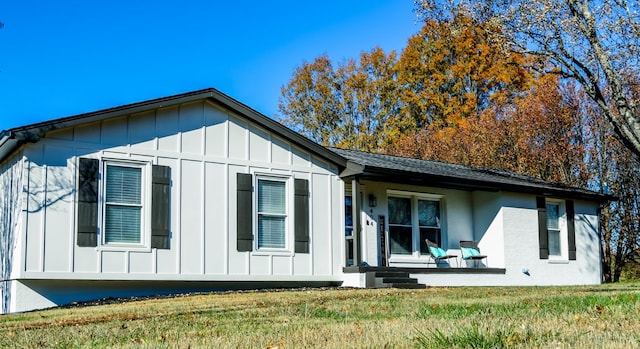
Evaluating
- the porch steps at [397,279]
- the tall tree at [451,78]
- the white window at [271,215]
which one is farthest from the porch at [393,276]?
the tall tree at [451,78]

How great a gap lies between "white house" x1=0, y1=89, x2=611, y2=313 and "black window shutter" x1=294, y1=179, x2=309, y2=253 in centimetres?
3

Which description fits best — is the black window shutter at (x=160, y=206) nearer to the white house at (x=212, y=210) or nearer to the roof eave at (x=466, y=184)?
the white house at (x=212, y=210)

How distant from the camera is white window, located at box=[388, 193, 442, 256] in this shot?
57.5ft

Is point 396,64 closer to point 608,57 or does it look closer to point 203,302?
point 608,57

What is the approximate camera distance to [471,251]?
1809 cm

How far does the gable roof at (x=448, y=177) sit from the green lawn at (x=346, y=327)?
647cm

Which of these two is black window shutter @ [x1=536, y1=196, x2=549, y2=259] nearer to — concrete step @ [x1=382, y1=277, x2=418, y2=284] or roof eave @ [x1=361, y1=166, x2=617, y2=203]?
roof eave @ [x1=361, y1=166, x2=617, y2=203]

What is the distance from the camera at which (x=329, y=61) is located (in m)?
37.1

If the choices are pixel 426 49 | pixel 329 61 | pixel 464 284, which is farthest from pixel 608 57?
pixel 329 61

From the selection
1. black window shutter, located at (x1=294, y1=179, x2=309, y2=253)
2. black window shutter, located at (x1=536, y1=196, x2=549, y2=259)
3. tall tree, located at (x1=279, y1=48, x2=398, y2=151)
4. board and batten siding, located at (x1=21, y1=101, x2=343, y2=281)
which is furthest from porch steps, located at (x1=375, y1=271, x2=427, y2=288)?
tall tree, located at (x1=279, y1=48, x2=398, y2=151)

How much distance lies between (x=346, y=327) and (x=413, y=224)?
11.6 meters

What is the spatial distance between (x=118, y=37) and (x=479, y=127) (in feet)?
41.3

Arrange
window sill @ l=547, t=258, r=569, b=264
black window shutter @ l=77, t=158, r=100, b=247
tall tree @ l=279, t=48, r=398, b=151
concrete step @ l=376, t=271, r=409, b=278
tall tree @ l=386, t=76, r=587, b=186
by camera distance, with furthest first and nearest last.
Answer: tall tree @ l=279, t=48, r=398, b=151
tall tree @ l=386, t=76, r=587, b=186
window sill @ l=547, t=258, r=569, b=264
concrete step @ l=376, t=271, r=409, b=278
black window shutter @ l=77, t=158, r=100, b=247

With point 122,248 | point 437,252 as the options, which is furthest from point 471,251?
point 122,248
